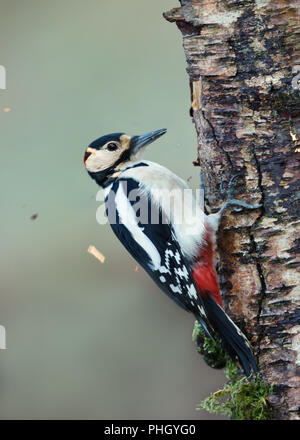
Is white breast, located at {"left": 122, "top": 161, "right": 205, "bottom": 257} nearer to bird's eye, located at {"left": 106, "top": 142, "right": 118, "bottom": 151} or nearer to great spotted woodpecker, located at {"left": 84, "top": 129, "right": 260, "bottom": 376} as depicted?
great spotted woodpecker, located at {"left": 84, "top": 129, "right": 260, "bottom": 376}

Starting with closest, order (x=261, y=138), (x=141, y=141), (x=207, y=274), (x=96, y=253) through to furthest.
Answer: (x=261, y=138)
(x=207, y=274)
(x=141, y=141)
(x=96, y=253)

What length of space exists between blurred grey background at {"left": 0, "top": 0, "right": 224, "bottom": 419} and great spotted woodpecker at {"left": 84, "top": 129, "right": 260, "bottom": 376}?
5.15ft

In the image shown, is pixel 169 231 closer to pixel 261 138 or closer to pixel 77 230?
pixel 261 138

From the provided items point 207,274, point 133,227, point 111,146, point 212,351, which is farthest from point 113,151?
point 212,351

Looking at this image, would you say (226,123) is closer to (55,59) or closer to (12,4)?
(55,59)

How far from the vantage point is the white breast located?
2.06 metres

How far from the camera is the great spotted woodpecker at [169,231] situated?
74.6 inches

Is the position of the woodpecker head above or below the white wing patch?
above

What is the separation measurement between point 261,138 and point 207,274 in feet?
1.69

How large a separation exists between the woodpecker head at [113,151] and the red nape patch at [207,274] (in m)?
0.55

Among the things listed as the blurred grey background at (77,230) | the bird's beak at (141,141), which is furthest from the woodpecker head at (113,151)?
the blurred grey background at (77,230)

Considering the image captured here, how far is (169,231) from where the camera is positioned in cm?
209

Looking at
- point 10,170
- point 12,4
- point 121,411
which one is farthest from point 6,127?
point 121,411

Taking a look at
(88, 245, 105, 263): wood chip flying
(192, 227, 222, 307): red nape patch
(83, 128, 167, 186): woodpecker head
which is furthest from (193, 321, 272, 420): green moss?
(88, 245, 105, 263): wood chip flying
